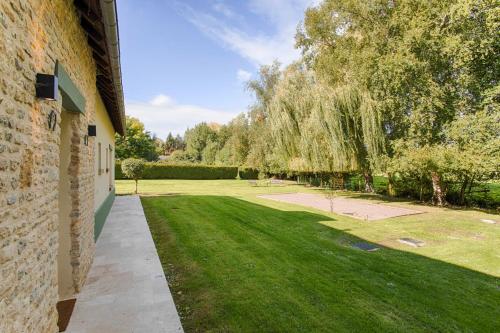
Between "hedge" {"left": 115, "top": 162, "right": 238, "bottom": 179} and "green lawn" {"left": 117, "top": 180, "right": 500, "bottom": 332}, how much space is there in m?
21.7

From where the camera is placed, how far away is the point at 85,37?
4.54 m

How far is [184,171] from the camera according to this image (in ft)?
108

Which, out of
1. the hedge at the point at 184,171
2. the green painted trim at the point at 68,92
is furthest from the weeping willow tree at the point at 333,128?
the hedge at the point at 184,171

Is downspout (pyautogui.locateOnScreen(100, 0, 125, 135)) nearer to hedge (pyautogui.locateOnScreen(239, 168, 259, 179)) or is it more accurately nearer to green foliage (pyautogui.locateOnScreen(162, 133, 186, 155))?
hedge (pyautogui.locateOnScreen(239, 168, 259, 179))

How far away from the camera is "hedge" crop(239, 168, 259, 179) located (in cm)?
3534

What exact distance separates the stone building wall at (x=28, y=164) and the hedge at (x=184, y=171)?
27283 millimetres

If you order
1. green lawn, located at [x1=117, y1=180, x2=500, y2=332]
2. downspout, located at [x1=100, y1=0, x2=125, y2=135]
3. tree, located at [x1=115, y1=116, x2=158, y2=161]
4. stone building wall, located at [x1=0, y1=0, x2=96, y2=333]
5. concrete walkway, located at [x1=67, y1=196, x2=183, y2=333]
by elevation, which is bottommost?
green lawn, located at [x1=117, y1=180, x2=500, y2=332]

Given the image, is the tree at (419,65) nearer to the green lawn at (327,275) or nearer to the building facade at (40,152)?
the green lawn at (327,275)

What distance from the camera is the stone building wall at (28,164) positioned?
1899 mm

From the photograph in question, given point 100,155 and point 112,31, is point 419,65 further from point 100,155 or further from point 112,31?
point 112,31

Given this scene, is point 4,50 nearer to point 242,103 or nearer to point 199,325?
point 199,325

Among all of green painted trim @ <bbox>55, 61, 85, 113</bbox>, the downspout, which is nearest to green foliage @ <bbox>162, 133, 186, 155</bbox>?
the downspout

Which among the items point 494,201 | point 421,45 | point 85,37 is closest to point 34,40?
point 85,37

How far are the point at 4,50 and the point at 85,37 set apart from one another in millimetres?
3089
